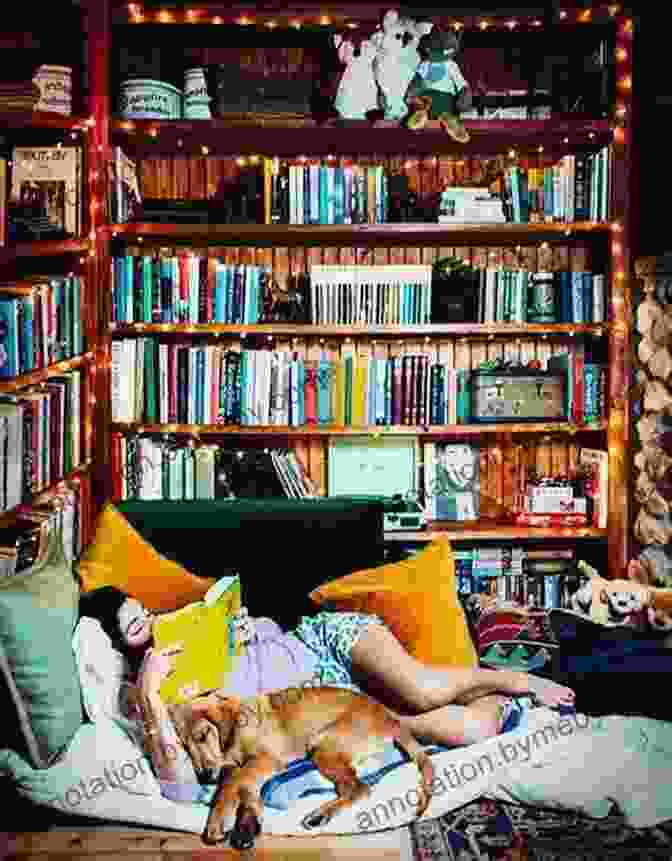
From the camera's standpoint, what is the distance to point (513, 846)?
217 cm

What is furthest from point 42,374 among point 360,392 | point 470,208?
point 470,208

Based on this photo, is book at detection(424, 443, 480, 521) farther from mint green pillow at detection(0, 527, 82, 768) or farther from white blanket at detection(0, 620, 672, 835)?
mint green pillow at detection(0, 527, 82, 768)

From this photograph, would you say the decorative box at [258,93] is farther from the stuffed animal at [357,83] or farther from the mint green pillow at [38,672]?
the mint green pillow at [38,672]

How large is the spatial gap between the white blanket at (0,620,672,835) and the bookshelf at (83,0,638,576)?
2062 millimetres

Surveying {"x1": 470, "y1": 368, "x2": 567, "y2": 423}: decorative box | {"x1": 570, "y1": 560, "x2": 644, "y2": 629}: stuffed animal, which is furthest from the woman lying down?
{"x1": 470, "y1": 368, "x2": 567, "y2": 423}: decorative box

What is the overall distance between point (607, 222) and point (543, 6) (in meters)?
0.79

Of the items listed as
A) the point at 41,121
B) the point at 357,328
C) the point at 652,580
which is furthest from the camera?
the point at 357,328

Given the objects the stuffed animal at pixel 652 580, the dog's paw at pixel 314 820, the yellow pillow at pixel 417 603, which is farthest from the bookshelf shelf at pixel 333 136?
the dog's paw at pixel 314 820

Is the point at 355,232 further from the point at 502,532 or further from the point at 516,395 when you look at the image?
the point at 502,532

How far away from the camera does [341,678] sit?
2.68 meters

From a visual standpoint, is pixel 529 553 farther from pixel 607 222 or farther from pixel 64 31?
pixel 64 31

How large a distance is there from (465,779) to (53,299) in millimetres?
2129

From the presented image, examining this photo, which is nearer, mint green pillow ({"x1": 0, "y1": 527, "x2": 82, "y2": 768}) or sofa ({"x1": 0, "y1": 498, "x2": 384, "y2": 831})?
mint green pillow ({"x1": 0, "y1": 527, "x2": 82, "y2": 768})

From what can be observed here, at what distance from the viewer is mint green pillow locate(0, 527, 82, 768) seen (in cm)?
252
